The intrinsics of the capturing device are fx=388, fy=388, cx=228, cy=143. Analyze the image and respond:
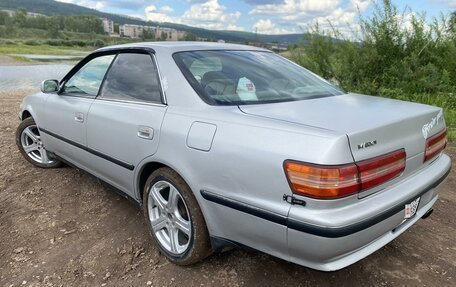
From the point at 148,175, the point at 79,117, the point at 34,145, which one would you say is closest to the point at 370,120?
the point at 148,175

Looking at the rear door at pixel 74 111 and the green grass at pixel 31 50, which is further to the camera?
the green grass at pixel 31 50

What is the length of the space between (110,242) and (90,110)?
1.13 m

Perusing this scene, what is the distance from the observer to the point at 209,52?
10.0ft

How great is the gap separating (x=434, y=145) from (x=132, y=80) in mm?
2247

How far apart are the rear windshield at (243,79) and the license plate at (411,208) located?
977 millimetres

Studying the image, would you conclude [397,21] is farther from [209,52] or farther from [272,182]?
[272,182]

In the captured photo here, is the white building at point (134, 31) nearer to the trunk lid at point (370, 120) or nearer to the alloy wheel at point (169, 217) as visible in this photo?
the alloy wheel at point (169, 217)

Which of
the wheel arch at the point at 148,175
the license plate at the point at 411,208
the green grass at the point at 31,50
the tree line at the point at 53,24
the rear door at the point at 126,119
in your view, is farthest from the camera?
the tree line at the point at 53,24

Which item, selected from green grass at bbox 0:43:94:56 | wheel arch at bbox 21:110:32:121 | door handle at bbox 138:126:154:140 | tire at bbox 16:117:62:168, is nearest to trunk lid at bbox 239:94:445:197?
door handle at bbox 138:126:154:140

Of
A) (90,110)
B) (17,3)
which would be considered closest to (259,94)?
(90,110)

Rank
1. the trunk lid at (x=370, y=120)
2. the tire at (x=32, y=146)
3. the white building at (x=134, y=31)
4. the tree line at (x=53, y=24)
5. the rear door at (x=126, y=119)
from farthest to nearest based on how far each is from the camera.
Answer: the tree line at (x=53, y=24), the white building at (x=134, y=31), the tire at (x=32, y=146), the rear door at (x=126, y=119), the trunk lid at (x=370, y=120)

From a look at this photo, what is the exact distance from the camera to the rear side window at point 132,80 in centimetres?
288

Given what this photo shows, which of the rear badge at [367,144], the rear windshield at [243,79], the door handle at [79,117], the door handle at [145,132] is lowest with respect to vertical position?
the door handle at [79,117]

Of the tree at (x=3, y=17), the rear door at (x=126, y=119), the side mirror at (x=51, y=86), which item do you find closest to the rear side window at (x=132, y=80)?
the rear door at (x=126, y=119)
